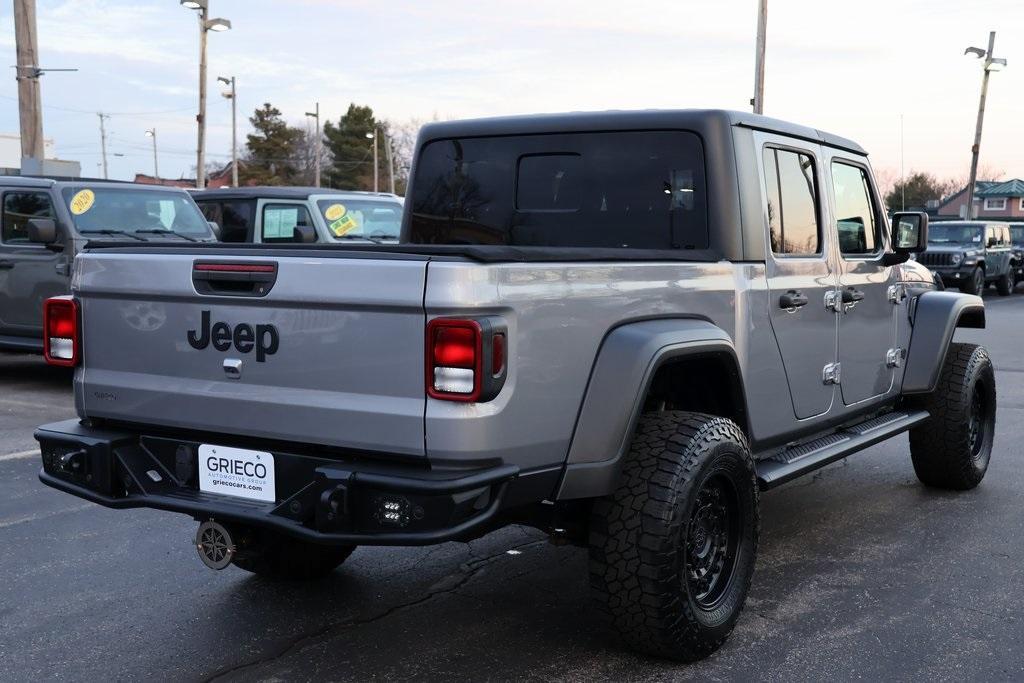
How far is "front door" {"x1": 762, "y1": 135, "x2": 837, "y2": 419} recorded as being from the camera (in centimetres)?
462

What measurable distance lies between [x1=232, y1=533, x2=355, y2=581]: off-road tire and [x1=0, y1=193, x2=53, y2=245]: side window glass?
6.64 m

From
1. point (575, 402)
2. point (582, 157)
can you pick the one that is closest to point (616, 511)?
point (575, 402)

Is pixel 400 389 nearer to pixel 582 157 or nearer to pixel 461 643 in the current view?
pixel 461 643

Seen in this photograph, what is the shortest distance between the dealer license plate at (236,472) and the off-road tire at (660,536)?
3.58 ft

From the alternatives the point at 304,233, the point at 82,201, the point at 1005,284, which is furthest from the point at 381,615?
the point at 1005,284

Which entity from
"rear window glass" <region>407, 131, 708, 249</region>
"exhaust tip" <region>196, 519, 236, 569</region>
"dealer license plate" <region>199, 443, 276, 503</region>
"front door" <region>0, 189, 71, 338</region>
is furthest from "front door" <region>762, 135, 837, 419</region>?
"front door" <region>0, 189, 71, 338</region>

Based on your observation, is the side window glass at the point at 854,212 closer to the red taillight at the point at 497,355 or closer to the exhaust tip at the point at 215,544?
the red taillight at the point at 497,355

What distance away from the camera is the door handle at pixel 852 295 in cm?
517

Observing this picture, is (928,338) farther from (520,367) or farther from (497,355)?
(497,355)

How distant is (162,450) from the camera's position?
3.77 m

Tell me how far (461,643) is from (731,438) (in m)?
1.22

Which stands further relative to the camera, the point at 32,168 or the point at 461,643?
the point at 32,168

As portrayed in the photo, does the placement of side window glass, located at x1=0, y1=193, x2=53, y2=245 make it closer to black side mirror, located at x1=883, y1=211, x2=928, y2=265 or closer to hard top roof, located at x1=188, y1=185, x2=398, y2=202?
hard top roof, located at x1=188, y1=185, x2=398, y2=202

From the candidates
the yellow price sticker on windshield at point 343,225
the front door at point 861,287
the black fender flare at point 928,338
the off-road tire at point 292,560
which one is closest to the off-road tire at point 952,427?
the black fender flare at point 928,338
